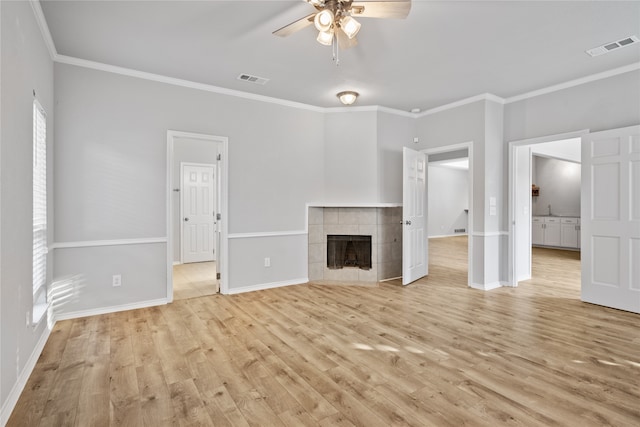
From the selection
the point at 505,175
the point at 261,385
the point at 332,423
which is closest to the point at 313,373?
the point at 261,385

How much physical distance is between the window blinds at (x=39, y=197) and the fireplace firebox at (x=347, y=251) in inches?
142

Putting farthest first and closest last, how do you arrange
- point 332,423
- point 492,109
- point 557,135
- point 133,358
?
point 492,109
point 557,135
point 133,358
point 332,423

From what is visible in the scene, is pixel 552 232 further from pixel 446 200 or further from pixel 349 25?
pixel 349 25

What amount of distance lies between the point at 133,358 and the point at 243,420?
4.36 feet

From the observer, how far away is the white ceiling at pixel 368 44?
9.20ft

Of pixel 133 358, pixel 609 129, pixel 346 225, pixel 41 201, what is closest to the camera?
pixel 133 358

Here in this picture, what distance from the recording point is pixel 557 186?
9.91 metres

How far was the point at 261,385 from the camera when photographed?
229 cm

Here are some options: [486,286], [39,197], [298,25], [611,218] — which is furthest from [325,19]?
[486,286]

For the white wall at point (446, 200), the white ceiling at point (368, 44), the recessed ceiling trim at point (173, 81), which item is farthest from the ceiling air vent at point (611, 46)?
the white wall at point (446, 200)

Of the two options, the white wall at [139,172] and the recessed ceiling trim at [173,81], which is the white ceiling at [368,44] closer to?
the recessed ceiling trim at [173,81]

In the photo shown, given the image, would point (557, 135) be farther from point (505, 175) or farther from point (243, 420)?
point (243, 420)

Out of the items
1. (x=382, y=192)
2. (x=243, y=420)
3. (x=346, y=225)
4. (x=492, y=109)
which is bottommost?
(x=243, y=420)

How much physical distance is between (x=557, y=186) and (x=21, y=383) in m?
11.9
